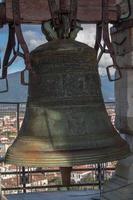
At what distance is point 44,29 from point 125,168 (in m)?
1.58

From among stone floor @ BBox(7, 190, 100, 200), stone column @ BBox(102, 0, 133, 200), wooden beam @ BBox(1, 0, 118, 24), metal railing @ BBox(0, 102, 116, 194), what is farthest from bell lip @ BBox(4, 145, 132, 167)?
metal railing @ BBox(0, 102, 116, 194)

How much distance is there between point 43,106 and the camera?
150 inches

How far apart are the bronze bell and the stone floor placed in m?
1.95

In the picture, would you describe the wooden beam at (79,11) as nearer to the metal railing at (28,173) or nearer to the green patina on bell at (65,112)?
the green patina on bell at (65,112)

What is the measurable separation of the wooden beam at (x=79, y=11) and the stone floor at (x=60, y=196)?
6.42 ft

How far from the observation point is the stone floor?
573cm

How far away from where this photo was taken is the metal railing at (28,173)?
255 inches

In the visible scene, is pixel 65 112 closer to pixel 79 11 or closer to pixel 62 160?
pixel 62 160

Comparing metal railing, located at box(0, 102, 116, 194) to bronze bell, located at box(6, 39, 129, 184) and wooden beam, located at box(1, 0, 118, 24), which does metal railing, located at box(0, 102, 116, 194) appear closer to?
wooden beam, located at box(1, 0, 118, 24)

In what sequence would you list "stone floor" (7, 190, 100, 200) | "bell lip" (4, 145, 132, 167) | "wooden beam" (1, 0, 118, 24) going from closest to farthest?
1. "bell lip" (4, 145, 132, 167)
2. "wooden beam" (1, 0, 118, 24)
3. "stone floor" (7, 190, 100, 200)

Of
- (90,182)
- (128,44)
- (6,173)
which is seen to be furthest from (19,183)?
(128,44)

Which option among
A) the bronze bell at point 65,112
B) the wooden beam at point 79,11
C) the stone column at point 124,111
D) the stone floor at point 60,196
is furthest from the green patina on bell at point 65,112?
the stone floor at point 60,196

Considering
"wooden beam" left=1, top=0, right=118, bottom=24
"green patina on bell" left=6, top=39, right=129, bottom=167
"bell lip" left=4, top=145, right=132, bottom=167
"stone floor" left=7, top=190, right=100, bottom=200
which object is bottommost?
"stone floor" left=7, top=190, right=100, bottom=200

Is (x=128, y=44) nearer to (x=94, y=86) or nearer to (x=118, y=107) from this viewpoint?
(x=118, y=107)
